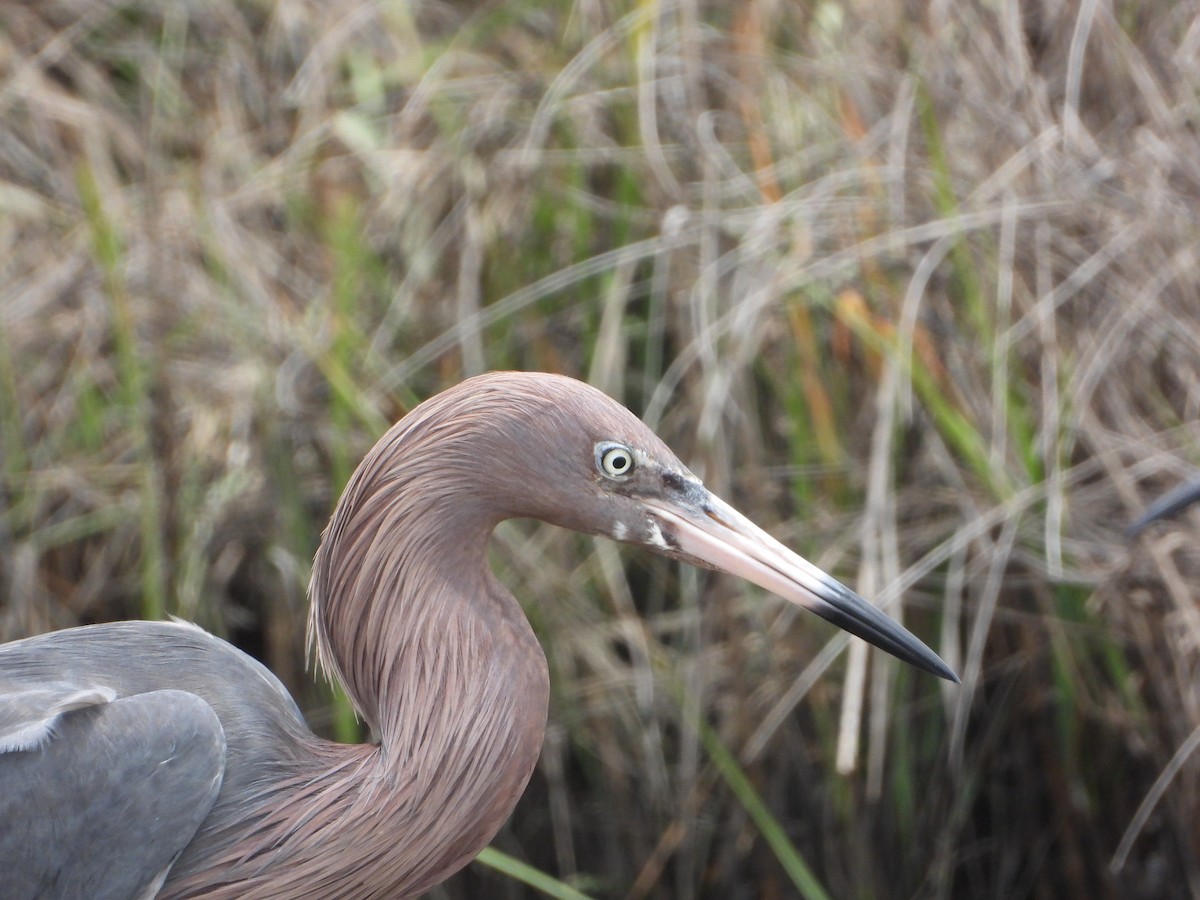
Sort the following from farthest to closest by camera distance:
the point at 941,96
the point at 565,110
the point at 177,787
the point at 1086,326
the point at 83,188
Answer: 1. the point at 565,110
2. the point at 941,96
3. the point at 1086,326
4. the point at 83,188
5. the point at 177,787

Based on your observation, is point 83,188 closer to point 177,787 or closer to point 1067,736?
point 177,787

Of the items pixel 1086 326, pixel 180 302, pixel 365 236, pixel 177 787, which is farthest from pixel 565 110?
pixel 177 787

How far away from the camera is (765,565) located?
7.45 ft

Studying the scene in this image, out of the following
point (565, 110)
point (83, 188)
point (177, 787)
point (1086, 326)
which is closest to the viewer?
point (177, 787)

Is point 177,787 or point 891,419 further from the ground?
point 891,419

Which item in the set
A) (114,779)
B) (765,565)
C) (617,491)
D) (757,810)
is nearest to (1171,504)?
(757,810)

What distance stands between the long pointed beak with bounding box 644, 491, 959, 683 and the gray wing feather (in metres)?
0.81

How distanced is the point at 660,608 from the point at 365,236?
135cm

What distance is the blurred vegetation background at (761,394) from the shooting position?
3.47m

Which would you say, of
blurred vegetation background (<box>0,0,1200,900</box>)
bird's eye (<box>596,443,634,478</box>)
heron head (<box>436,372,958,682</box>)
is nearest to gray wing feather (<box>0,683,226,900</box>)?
heron head (<box>436,372,958,682</box>)

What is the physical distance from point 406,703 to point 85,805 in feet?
1.57

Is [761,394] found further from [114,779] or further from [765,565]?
[114,779]

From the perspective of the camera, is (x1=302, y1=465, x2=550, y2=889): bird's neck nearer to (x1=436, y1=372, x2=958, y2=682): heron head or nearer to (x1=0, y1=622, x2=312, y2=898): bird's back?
(x1=436, y1=372, x2=958, y2=682): heron head

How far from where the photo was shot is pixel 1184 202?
145 inches
